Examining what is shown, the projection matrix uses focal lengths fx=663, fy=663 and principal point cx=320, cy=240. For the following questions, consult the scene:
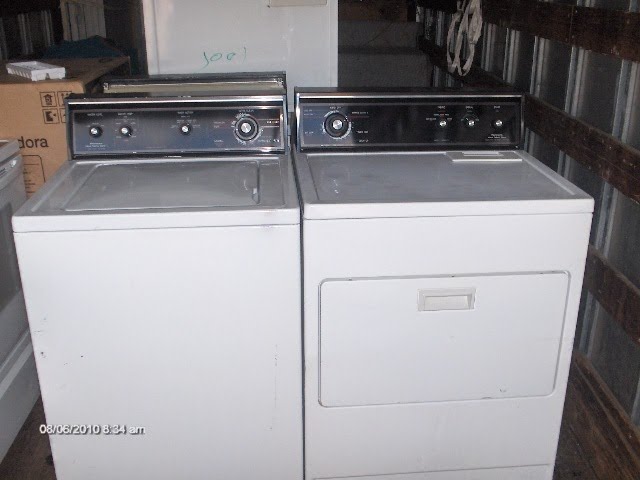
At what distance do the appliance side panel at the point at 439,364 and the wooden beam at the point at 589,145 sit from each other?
183mm

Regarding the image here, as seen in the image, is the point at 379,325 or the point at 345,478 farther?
the point at 345,478

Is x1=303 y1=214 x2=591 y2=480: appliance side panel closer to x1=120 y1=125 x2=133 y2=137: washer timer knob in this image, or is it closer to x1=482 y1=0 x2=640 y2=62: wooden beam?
x1=482 y1=0 x2=640 y2=62: wooden beam

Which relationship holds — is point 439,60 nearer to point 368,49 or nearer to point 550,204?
point 368,49

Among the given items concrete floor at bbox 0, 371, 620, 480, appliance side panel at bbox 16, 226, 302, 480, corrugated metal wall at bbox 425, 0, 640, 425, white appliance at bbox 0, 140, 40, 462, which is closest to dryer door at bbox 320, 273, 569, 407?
appliance side panel at bbox 16, 226, 302, 480

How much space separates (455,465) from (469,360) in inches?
12.6

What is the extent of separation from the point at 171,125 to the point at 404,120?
2.17 ft

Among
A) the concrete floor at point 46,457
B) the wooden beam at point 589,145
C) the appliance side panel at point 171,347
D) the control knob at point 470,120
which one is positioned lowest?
the concrete floor at point 46,457

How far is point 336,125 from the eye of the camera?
1896 mm

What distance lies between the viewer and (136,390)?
162 centimetres

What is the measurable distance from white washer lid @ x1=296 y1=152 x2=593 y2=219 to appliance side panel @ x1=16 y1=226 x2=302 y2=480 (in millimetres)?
162

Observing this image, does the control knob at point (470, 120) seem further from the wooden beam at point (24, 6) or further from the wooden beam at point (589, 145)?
the wooden beam at point (24, 6)

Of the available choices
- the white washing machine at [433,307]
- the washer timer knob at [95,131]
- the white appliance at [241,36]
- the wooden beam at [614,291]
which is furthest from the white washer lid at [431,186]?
the white appliance at [241,36]

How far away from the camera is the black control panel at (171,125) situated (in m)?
1.85

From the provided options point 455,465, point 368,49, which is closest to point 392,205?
point 455,465
